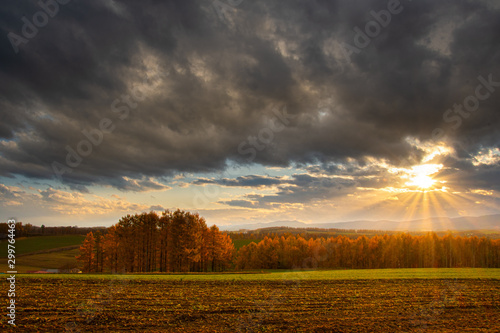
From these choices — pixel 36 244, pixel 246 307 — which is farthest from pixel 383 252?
pixel 36 244

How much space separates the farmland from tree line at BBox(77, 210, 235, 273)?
30987 millimetres

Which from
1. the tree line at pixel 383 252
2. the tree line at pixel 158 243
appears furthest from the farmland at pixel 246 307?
the tree line at pixel 383 252

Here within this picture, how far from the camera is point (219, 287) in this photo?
1072 inches

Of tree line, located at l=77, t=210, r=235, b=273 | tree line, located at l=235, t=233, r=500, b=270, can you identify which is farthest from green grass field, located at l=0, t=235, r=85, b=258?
tree line, located at l=235, t=233, r=500, b=270

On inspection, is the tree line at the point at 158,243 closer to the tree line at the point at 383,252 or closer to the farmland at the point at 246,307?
the farmland at the point at 246,307

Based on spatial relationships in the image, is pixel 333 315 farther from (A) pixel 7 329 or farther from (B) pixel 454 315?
(A) pixel 7 329

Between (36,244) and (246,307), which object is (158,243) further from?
(36,244)

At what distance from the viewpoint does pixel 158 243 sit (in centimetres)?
6256

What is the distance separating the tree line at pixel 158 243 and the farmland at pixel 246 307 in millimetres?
30987

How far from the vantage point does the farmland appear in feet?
50.2

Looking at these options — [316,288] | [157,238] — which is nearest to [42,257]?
[157,238]

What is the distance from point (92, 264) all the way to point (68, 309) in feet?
208

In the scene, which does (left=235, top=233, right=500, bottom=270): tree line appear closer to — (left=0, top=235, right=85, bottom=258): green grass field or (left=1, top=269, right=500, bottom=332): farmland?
(left=1, top=269, right=500, bottom=332): farmland

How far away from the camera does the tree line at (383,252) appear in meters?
97.5
